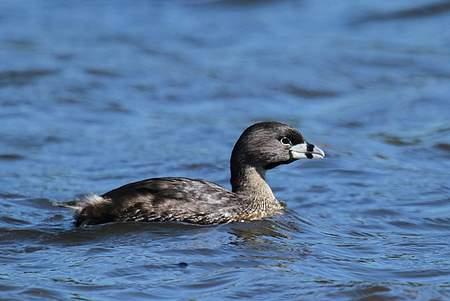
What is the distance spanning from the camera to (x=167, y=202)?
1267 centimetres

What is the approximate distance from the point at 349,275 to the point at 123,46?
11.8 metres

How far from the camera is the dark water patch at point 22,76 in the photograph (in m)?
20.0

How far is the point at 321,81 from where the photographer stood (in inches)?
795

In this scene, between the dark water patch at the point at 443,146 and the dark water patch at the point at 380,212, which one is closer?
the dark water patch at the point at 380,212

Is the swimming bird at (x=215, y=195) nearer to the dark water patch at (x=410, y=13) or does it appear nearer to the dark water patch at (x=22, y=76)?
the dark water patch at (x=22, y=76)

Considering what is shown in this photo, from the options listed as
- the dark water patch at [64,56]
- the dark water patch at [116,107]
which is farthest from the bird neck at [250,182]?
the dark water patch at [64,56]

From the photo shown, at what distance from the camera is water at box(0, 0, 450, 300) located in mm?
11195

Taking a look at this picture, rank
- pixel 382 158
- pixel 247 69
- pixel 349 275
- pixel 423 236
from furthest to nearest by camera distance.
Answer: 1. pixel 247 69
2. pixel 382 158
3. pixel 423 236
4. pixel 349 275

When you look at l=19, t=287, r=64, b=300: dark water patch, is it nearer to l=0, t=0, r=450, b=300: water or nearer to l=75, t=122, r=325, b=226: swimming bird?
l=0, t=0, r=450, b=300: water

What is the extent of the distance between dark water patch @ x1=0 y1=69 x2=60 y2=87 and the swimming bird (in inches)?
283

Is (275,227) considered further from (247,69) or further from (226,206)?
(247,69)

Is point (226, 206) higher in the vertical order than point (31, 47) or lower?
lower

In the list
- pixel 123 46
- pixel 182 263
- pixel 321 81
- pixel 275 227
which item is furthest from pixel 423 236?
pixel 123 46

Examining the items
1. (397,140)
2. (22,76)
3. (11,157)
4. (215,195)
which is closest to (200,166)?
(11,157)
